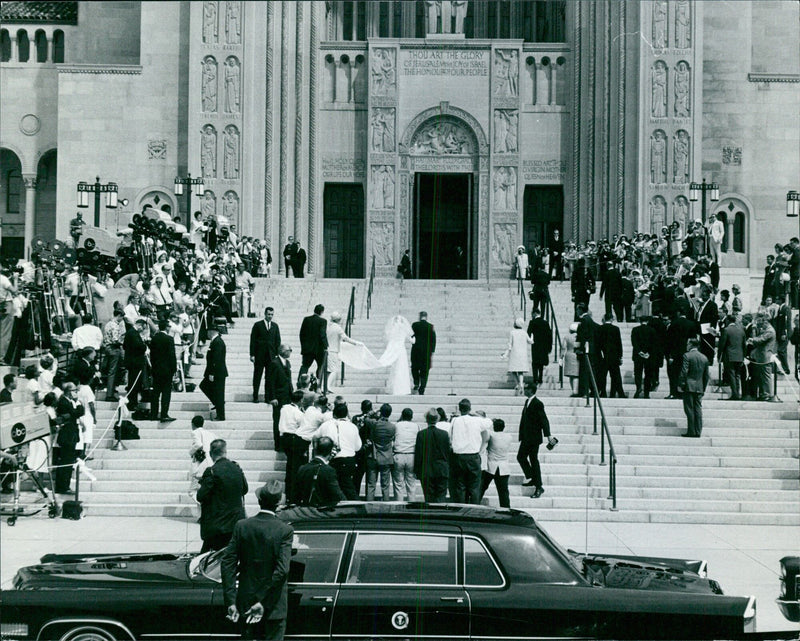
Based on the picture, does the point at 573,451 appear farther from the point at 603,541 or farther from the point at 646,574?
the point at 646,574

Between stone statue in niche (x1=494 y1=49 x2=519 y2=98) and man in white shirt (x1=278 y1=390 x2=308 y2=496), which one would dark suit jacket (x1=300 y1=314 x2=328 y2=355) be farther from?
stone statue in niche (x1=494 y1=49 x2=519 y2=98)

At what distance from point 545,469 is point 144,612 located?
1011cm

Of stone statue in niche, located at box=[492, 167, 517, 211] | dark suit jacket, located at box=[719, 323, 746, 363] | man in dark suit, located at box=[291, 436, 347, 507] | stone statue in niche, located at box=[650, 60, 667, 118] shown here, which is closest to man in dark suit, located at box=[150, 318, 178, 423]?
man in dark suit, located at box=[291, 436, 347, 507]

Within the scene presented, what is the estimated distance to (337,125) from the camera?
39.2 metres

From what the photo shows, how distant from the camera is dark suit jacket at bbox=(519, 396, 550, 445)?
16.2 metres

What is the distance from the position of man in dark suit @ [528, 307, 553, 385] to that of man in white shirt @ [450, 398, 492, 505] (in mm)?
5922

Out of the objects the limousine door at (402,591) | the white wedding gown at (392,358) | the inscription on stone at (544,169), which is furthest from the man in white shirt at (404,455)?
the inscription on stone at (544,169)

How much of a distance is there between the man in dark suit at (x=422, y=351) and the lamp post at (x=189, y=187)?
51.3 feet

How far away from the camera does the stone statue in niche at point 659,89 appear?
121ft

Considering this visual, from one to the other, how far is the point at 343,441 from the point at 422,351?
5.84 meters

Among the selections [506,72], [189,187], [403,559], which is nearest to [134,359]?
[403,559]

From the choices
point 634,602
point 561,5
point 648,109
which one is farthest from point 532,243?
point 634,602

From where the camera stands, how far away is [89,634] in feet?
27.0

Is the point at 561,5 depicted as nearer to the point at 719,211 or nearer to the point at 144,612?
the point at 719,211
